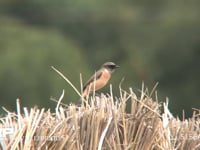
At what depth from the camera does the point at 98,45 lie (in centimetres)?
1731

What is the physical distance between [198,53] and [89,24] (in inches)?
84.7

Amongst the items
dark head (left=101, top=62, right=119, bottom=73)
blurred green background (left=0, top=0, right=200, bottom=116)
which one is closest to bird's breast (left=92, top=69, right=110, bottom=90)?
dark head (left=101, top=62, right=119, bottom=73)

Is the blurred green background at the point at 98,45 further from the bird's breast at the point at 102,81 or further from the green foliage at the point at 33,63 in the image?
the bird's breast at the point at 102,81

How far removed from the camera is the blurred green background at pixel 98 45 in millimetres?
14672

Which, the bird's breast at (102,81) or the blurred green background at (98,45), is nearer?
the bird's breast at (102,81)

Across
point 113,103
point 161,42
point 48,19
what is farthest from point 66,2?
point 113,103

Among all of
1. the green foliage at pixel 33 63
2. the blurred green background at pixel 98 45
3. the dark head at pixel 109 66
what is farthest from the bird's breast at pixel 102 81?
the green foliage at pixel 33 63

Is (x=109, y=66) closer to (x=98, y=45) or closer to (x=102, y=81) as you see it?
(x=102, y=81)

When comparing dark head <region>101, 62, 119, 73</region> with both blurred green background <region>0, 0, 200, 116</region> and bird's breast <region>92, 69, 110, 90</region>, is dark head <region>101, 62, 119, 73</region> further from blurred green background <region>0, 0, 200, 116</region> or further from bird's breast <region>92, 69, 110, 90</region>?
blurred green background <region>0, 0, 200, 116</region>

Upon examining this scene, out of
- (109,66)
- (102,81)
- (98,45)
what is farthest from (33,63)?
(102,81)

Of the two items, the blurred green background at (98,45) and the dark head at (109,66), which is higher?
the blurred green background at (98,45)

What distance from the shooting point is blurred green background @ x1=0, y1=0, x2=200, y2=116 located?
48.1 feet

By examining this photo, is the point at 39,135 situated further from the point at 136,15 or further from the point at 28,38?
the point at 136,15

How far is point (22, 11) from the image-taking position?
18906 millimetres
